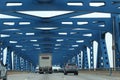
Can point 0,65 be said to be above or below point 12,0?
below

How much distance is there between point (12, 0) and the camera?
49.6 m

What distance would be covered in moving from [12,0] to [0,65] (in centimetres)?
2308

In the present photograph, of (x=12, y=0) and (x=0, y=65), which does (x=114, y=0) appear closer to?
(x=12, y=0)

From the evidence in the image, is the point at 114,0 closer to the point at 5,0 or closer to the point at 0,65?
the point at 5,0

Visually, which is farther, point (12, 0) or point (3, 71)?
point (12, 0)

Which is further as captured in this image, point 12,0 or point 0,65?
point 12,0

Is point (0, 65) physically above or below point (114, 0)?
below

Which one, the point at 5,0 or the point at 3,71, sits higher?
the point at 5,0

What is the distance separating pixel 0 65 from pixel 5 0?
2348cm

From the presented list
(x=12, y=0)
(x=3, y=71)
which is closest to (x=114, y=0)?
(x=12, y=0)

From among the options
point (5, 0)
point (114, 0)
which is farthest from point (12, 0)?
point (114, 0)

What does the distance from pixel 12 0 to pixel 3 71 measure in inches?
856

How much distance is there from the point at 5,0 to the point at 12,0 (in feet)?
3.26

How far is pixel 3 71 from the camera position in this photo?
2922cm
